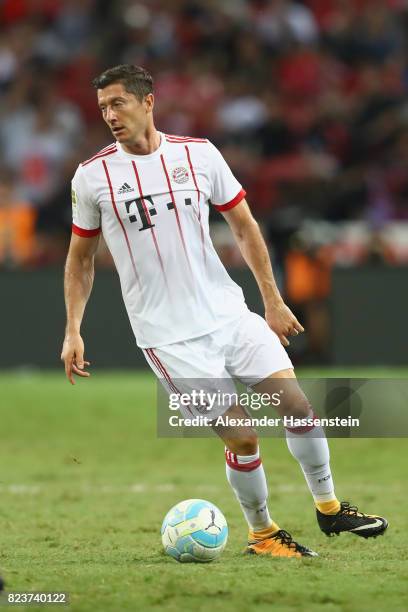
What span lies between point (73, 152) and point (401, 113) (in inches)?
176

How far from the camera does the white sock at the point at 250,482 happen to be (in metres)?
6.62

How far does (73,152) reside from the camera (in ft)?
55.9

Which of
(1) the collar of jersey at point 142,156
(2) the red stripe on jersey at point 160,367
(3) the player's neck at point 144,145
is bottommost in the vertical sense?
(2) the red stripe on jersey at point 160,367

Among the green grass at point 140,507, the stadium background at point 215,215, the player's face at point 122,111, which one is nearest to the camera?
the green grass at point 140,507

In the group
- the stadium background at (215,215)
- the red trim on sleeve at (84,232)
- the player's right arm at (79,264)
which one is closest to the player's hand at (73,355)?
the player's right arm at (79,264)

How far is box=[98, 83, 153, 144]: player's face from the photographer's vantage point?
6328 mm

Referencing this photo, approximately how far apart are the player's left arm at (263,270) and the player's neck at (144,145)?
20.6 inches

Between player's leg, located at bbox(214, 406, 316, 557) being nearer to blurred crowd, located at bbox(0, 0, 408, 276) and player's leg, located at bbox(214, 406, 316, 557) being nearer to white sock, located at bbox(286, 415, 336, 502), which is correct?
white sock, located at bbox(286, 415, 336, 502)

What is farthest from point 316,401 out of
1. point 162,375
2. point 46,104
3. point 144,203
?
point 46,104

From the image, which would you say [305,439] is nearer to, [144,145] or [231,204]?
[231,204]

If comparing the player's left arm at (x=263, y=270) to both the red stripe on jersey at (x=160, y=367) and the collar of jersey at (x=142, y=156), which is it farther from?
the red stripe on jersey at (x=160, y=367)

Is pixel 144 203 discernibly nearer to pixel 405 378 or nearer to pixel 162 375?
pixel 162 375

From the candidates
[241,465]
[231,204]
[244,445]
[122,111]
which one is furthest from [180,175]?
[241,465]

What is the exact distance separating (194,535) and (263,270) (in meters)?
1.41
